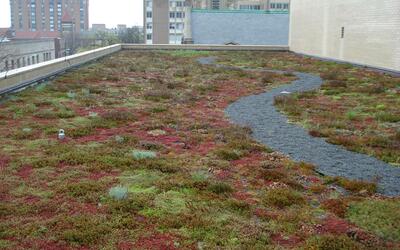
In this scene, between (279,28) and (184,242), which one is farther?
(279,28)

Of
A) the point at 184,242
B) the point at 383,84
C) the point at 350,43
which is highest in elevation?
the point at 350,43

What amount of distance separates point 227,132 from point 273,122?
1847 millimetres

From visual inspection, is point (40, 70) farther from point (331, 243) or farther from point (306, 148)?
point (331, 243)

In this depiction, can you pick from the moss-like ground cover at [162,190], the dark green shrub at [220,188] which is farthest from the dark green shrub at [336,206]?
the dark green shrub at [220,188]

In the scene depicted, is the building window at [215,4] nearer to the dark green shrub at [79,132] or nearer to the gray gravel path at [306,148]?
the gray gravel path at [306,148]

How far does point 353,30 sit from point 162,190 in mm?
22296

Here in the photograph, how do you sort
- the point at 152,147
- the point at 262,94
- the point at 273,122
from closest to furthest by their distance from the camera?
the point at 152,147, the point at 273,122, the point at 262,94

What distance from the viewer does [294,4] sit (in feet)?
127

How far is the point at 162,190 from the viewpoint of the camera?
20.9 ft

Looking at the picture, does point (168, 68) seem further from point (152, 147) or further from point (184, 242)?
point (184, 242)

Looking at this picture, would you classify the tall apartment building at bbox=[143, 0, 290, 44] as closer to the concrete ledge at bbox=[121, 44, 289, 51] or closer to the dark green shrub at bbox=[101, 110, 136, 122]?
the concrete ledge at bbox=[121, 44, 289, 51]

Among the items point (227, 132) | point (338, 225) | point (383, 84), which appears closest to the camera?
point (338, 225)

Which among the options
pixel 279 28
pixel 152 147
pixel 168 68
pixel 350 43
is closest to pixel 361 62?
pixel 350 43

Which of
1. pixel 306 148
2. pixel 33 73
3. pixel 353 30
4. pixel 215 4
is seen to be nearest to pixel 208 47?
pixel 353 30
